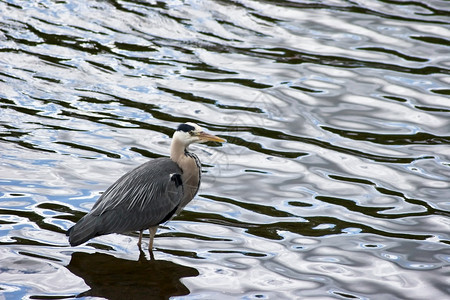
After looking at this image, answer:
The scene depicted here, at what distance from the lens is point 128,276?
331 inches

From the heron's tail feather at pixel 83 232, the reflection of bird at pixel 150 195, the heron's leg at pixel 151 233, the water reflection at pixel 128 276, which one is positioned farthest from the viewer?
the heron's leg at pixel 151 233

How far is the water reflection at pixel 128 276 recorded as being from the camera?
8109 millimetres

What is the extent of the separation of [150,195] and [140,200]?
13cm

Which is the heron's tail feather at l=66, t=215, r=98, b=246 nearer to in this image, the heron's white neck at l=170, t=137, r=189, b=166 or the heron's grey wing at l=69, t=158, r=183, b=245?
the heron's grey wing at l=69, t=158, r=183, b=245

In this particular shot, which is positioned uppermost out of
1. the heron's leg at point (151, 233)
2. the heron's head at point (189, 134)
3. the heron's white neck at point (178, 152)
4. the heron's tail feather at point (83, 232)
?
the heron's head at point (189, 134)

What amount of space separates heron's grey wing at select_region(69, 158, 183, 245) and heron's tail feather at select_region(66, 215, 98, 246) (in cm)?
2

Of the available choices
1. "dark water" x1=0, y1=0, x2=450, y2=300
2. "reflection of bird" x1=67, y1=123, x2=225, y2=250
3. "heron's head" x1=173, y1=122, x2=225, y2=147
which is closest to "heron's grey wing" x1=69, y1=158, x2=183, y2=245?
"reflection of bird" x1=67, y1=123, x2=225, y2=250

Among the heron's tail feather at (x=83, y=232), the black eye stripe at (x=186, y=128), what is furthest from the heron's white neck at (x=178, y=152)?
the heron's tail feather at (x=83, y=232)

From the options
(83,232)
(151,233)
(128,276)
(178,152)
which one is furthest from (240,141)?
(83,232)

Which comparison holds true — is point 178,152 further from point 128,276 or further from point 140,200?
point 128,276

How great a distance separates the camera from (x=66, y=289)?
7.98m

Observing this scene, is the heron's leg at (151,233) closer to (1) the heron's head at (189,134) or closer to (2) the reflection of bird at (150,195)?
(2) the reflection of bird at (150,195)

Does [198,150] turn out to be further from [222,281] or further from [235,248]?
[222,281]

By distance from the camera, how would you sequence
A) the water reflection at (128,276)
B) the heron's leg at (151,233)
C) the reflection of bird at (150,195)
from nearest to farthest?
the water reflection at (128,276) < the reflection of bird at (150,195) < the heron's leg at (151,233)
